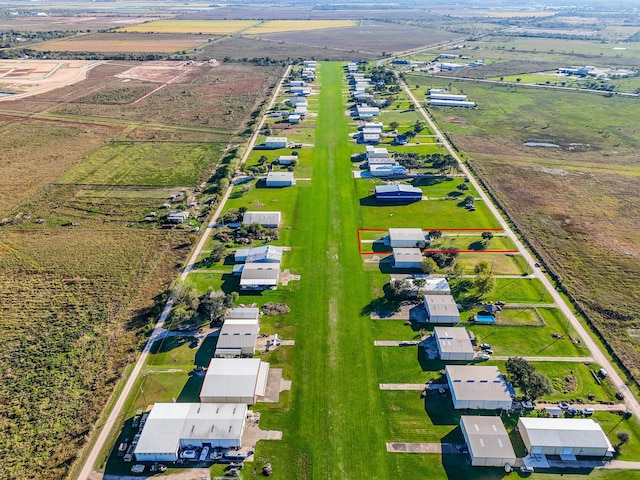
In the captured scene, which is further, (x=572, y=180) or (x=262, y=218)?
(x=572, y=180)

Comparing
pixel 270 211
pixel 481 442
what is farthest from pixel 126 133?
pixel 481 442

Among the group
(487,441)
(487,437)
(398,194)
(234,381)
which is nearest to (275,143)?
(398,194)

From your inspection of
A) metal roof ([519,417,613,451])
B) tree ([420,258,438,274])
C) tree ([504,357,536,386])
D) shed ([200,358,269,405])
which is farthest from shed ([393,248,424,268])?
metal roof ([519,417,613,451])

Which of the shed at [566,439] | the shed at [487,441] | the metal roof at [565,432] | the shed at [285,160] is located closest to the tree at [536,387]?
the metal roof at [565,432]

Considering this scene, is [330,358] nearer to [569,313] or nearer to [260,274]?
[260,274]

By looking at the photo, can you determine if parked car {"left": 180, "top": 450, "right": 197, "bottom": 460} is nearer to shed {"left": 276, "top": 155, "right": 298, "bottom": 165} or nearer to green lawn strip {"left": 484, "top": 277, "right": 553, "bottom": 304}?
green lawn strip {"left": 484, "top": 277, "right": 553, "bottom": 304}
